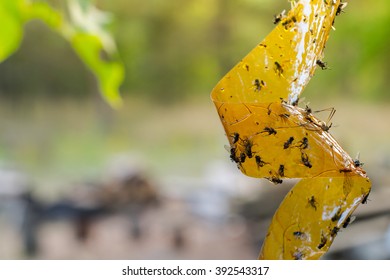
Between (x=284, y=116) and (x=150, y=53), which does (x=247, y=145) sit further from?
(x=150, y=53)

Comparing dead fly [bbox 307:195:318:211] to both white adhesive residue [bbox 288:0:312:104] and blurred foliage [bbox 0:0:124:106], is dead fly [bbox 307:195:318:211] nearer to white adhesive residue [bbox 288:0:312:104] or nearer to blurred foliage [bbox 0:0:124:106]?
white adhesive residue [bbox 288:0:312:104]

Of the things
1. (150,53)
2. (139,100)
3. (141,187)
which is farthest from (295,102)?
(139,100)

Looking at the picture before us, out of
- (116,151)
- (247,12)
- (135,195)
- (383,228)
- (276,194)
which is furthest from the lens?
(116,151)

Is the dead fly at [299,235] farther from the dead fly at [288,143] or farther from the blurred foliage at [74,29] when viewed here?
the blurred foliage at [74,29]

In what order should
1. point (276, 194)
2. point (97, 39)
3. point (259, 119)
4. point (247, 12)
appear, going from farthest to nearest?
1. point (247, 12)
2. point (276, 194)
3. point (97, 39)
4. point (259, 119)

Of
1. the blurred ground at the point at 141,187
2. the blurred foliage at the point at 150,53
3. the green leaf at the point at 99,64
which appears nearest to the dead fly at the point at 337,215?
the green leaf at the point at 99,64
